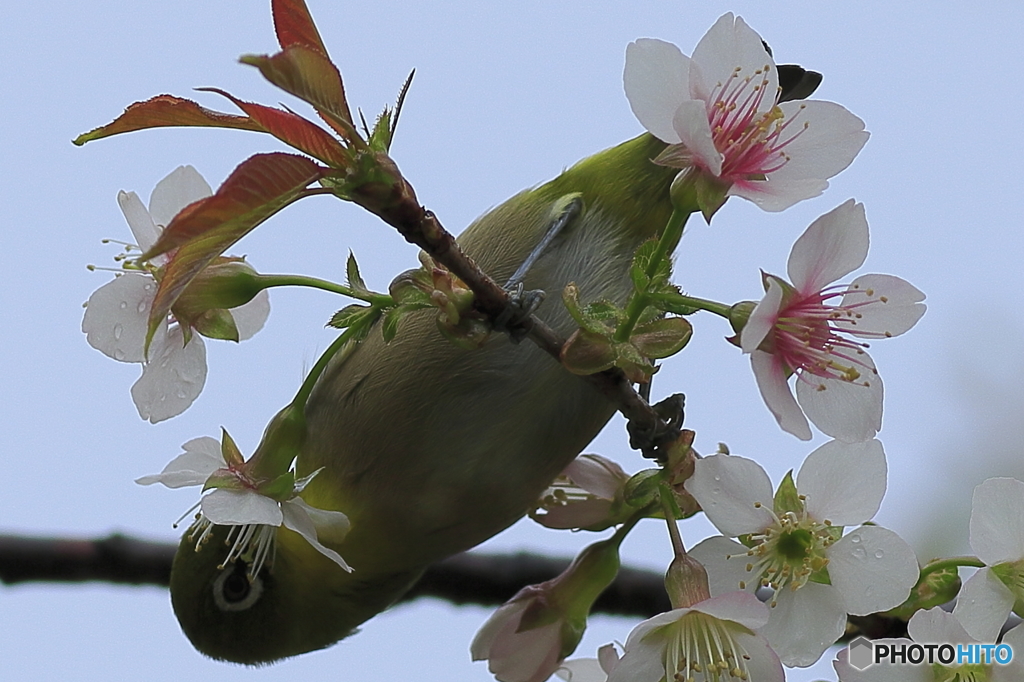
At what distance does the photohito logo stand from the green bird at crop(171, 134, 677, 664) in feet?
1.86

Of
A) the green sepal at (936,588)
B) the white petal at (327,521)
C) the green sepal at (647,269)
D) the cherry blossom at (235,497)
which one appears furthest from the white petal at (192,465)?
the green sepal at (936,588)

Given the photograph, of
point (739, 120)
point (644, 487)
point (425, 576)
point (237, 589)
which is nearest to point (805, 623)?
point (644, 487)

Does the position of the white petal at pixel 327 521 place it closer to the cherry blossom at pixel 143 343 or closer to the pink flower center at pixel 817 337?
the cherry blossom at pixel 143 343

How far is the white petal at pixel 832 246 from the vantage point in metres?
1.29

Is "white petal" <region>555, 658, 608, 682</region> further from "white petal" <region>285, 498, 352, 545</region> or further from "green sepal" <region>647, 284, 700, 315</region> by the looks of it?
"green sepal" <region>647, 284, 700, 315</region>

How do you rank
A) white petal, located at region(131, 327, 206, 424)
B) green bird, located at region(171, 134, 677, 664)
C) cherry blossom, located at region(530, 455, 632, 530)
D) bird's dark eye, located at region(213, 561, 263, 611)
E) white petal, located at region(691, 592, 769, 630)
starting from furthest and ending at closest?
1. bird's dark eye, located at region(213, 561, 263, 611)
2. green bird, located at region(171, 134, 677, 664)
3. cherry blossom, located at region(530, 455, 632, 530)
4. white petal, located at region(131, 327, 206, 424)
5. white petal, located at region(691, 592, 769, 630)

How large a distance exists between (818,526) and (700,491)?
161 mm

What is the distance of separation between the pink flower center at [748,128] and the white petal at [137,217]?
2.51 ft

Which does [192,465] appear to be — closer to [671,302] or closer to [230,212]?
[230,212]

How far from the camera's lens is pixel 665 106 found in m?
1.29

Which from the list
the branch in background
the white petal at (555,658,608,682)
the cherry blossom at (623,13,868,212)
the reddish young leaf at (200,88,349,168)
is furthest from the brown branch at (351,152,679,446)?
the branch in background

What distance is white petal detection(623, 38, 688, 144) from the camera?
4.15ft

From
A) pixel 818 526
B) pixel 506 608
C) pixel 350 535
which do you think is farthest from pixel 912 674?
pixel 350 535

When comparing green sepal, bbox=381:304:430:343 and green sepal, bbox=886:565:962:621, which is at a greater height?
green sepal, bbox=381:304:430:343
